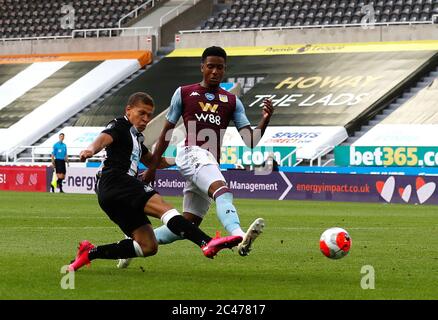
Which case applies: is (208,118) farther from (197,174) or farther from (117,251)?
(117,251)

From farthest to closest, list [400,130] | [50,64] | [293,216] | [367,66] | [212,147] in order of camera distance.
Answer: [50,64], [367,66], [400,130], [293,216], [212,147]

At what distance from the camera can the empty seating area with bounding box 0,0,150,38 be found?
5041 centimetres

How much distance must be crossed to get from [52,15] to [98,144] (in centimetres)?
4299

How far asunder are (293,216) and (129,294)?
13879mm

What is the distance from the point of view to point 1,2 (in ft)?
180

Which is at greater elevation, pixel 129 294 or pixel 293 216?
Answer: pixel 129 294

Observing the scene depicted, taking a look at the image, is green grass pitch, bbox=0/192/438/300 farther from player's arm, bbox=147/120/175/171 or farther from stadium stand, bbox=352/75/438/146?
stadium stand, bbox=352/75/438/146

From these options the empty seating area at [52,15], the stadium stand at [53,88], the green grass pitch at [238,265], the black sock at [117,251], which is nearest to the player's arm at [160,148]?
the black sock at [117,251]

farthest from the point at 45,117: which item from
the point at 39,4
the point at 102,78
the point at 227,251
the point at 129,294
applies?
the point at 129,294

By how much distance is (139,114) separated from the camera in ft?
35.9

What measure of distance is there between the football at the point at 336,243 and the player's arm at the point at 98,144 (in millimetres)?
2498

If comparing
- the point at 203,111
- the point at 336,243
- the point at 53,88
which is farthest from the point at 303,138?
the point at 336,243

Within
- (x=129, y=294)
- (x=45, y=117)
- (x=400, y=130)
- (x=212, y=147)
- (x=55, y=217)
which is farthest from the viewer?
(x=45, y=117)

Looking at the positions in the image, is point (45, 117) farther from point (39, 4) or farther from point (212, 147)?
point (212, 147)
